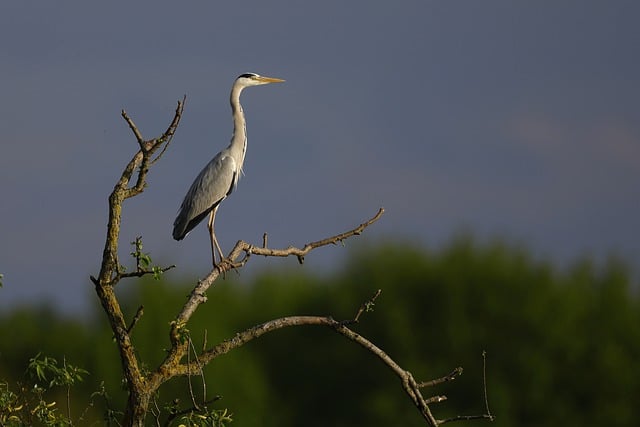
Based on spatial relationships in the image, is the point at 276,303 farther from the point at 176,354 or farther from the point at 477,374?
the point at 176,354

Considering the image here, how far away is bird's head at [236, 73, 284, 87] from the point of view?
15297 millimetres

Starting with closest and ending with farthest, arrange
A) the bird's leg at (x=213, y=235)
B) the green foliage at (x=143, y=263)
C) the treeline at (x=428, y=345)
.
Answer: the green foliage at (x=143, y=263)
the bird's leg at (x=213, y=235)
the treeline at (x=428, y=345)

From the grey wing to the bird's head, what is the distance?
0.88 m

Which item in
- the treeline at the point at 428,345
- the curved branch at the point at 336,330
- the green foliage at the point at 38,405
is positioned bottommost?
the treeline at the point at 428,345

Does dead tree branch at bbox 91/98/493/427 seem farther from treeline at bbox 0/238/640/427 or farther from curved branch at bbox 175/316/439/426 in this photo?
treeline at bbox 0/238/640/427

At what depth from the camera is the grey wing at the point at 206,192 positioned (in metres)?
14.3

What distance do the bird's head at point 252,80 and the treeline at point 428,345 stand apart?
Result: 99.8 feet

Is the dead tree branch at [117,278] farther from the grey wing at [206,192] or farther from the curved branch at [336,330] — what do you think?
the grey wing at [206,192]

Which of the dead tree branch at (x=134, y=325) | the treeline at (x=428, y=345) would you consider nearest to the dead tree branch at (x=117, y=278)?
the dead tree branch at (x=134, y=325)

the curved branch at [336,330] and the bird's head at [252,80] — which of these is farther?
the bird's head at [252,80]

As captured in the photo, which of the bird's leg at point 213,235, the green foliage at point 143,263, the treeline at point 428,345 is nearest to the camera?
the green foliage at point 143,263

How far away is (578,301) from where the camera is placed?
49.4 m

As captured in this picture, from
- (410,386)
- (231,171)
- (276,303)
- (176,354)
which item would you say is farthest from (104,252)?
(276,303)

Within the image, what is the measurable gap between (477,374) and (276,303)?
12.0 meters
